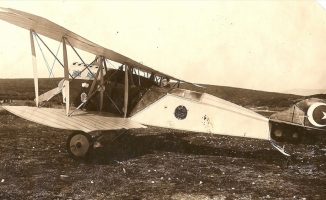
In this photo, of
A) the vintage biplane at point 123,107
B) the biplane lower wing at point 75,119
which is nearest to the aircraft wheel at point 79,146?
the vintage biplane at point 123,107

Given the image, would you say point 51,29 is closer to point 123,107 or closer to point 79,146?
point 79,146

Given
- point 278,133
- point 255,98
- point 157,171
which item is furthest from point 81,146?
point 255,98

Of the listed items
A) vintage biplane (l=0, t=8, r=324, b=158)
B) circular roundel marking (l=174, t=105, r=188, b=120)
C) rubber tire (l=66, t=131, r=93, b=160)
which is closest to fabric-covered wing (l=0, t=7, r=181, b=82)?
vintage biplane (l=0, t=8, r=324, b=158)

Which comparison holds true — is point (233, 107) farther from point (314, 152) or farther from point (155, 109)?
point (314, 152)

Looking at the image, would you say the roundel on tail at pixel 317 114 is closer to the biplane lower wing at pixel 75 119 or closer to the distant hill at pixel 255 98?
the biplane lower wing at pixel 75 119

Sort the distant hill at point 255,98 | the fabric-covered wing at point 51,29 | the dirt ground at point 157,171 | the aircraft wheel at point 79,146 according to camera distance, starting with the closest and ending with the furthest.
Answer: the dirt ground at point 157,171 → the fabric-covered wing at point 51,29 → the aircraft wheel at point 79,146 → the distant hill at point 255,98
